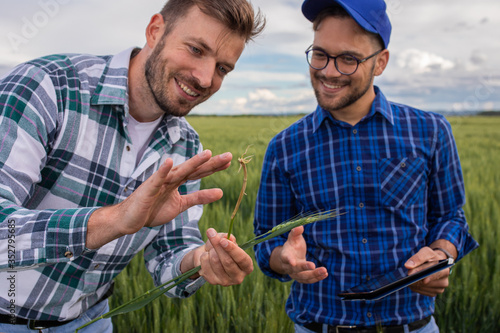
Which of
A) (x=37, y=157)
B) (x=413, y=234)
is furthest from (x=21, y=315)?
(x=413, y=234)

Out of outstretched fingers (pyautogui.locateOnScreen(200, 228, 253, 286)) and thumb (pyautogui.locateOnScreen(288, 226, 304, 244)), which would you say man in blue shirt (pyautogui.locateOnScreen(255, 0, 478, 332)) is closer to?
thumb (pyautogui.locateOnScreen(288, 226, 304, 244))

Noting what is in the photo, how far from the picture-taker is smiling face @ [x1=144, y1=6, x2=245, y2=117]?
4.33ft

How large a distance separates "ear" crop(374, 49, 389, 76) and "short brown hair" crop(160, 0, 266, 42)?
1.54 feet

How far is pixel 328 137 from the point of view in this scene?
1.43 m

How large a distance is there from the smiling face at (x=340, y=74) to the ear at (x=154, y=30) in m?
0.53

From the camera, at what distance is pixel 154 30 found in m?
1.44

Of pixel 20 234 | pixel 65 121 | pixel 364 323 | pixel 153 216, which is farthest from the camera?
pixel 364 323

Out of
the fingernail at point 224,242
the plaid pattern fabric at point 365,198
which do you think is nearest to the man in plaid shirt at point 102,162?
the fingernail at point 224,242

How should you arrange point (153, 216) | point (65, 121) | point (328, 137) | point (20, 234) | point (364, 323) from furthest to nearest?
1. point (328, 137)
2. point (364, 323)
3. point (65, 121)
4. point (153, 216)
5. point (20, 234)

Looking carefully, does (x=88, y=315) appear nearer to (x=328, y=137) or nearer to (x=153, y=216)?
(x=153, y=216)

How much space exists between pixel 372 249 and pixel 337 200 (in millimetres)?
194

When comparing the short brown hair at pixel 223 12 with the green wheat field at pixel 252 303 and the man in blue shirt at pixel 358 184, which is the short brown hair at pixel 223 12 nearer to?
the man in blue shirt at pixel 358 184

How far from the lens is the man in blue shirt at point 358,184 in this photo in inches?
52.4

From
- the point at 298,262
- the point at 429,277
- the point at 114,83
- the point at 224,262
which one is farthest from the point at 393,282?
the point at 114,83
